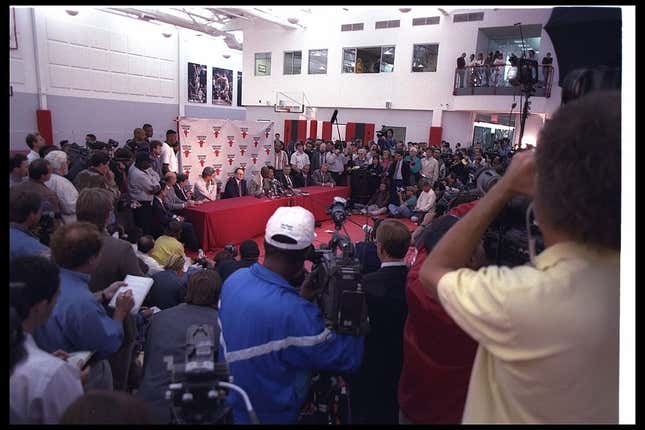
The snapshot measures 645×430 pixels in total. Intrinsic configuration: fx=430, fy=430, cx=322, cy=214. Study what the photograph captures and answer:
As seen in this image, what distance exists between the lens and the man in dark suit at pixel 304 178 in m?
10.4

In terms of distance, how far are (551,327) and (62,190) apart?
3085 mm

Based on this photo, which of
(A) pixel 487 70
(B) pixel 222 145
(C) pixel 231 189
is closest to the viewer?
(C) pixel 231 189

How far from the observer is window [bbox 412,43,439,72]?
1703 cm

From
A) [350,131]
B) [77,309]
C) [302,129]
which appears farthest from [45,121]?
[77,309]

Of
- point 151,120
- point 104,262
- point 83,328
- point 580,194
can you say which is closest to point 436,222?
point 580,194

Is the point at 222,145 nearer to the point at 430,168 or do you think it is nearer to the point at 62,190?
the point at 430,168

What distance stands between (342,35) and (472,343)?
19081 millimetres

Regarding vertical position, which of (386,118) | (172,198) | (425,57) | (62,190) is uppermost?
(425,57)

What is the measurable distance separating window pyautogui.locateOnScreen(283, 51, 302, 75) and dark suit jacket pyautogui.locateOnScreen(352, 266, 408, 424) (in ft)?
64.5

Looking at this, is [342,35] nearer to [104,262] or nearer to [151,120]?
[151,120]

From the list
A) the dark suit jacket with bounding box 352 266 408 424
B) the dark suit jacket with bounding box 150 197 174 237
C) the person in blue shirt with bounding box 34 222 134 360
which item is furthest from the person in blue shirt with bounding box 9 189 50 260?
the dark suit jacket with bounding box 150 197 174 237

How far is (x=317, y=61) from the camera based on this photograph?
19719mm

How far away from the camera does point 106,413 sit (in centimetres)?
96

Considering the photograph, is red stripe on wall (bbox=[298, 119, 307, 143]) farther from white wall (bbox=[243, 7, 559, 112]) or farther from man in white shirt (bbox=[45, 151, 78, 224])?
man in white shirt (bbox=[45, 151, 78, 224])
